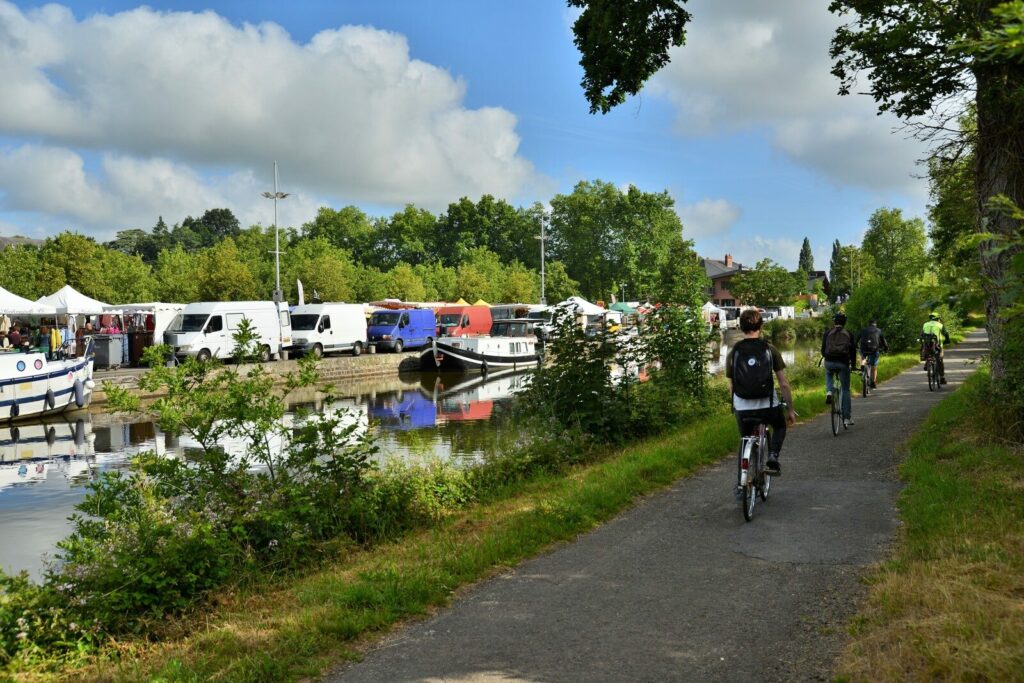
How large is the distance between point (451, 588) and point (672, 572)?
150 centimetres

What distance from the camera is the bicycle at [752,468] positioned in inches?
271

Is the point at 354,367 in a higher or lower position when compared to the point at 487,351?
lower

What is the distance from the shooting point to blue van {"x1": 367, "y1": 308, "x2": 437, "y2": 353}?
40656 millimetres

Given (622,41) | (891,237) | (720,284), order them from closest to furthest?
(622,41) < (891,237) < (720,284)

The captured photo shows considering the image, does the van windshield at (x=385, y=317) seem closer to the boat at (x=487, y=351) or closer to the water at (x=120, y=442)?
the boat at (x=487, y=351)

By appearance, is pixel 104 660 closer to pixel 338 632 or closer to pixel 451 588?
pixel 338 632

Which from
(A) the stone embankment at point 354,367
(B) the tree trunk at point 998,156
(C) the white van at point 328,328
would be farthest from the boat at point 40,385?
(B) the tree trunk at point 998,156

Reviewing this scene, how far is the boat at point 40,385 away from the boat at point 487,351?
17.0 metres

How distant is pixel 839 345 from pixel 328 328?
2868 cm

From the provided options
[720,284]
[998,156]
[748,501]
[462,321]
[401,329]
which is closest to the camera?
[748,501]

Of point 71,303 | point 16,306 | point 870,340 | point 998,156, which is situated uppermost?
point 998,156

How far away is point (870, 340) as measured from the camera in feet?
52.9

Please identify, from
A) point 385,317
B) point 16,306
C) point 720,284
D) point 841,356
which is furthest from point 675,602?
point 720,284

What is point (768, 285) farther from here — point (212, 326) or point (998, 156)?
point (998, 156)
